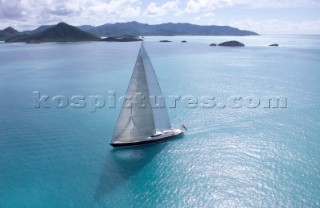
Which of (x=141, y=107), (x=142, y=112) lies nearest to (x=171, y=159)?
(x=142, y=112)

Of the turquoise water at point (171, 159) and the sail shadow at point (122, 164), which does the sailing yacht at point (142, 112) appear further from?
the turquoise water at point (171, 159)

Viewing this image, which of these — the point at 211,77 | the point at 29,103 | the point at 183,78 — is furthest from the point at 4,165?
the point at 211,77

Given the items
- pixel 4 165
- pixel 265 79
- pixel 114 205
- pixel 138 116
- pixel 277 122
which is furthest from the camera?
pixel 265 79

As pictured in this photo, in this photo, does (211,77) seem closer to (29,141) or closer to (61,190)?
(29,141)

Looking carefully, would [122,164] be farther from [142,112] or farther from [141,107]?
[141,107]

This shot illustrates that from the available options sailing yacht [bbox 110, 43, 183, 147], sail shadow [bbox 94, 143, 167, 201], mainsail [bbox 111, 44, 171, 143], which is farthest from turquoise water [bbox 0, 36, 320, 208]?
mainsail [bbox 111, 44, 171, 143]

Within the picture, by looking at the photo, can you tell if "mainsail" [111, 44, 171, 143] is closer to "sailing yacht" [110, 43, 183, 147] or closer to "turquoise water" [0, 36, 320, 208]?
"sailing yacht" [110, 43, 183, 147]

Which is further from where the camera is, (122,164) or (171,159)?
(171,159)
